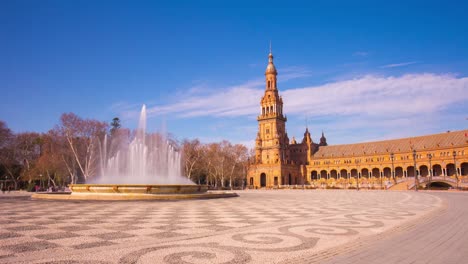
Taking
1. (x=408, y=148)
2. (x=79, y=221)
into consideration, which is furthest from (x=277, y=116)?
(x=79, y=221)

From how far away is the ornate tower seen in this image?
108m

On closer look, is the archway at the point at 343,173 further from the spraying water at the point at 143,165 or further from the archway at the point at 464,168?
the spraying water at the point at 143,165

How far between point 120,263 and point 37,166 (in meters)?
67.2

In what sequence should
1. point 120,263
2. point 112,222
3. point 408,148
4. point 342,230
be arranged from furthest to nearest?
point 408,148 → point 112,222 → point 342,230 → point 120,263

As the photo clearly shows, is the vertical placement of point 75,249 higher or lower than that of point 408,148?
lower

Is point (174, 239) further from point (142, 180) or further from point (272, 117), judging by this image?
point (272, 117)

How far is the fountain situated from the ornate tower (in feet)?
216

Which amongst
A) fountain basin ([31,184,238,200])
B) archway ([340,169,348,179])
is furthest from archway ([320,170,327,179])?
fountain basin ([31,184,238,200])

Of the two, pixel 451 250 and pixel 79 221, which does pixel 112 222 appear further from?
pixel 451 250

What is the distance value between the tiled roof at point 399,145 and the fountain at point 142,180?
74526 mm

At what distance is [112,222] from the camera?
44.7 feet

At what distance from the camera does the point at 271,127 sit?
111 metres

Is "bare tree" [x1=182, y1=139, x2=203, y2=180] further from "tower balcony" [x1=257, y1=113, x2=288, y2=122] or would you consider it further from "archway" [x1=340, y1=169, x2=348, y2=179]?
"archway" [x1=340, y1=169, x2=348, y2=179]

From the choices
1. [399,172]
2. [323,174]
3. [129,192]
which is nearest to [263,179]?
[323,174]
